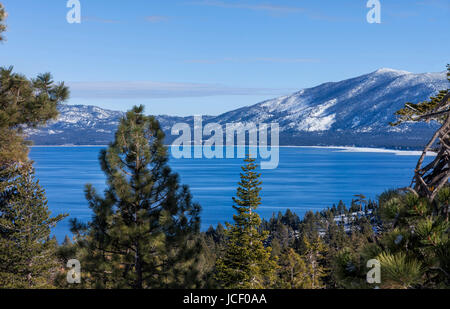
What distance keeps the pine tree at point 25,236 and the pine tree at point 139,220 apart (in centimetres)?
811

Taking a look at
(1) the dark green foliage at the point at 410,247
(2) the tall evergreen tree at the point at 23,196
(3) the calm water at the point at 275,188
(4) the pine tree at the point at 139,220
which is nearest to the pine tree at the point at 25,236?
(2) the tall evergreen tree at the point at 23,196

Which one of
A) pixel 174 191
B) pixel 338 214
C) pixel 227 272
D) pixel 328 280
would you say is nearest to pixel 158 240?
pixel 174 191

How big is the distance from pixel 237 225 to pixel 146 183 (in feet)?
41.1

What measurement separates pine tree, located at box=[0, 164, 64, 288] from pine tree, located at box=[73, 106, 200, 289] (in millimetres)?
8113

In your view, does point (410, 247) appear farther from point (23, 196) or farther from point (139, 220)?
point (23, 196)

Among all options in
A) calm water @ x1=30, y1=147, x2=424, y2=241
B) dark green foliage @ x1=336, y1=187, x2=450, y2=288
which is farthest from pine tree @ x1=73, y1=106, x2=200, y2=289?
calm water @ x1=30, y1=147, x2=424, y2=241

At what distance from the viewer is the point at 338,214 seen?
83375mm

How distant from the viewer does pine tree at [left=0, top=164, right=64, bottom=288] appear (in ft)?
55.4

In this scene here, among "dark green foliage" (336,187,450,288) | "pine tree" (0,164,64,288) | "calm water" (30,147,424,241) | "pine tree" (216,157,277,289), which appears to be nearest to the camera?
"dark green foliage" (336,187,450,288)

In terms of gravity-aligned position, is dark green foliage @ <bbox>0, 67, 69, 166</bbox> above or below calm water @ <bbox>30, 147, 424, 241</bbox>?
above

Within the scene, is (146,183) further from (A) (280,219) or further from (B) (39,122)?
(A) (280,219)

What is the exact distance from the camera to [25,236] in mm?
18344

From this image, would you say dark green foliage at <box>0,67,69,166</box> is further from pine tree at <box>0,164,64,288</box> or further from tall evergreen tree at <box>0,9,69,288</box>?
pine tree at <box>0,164,64,288</box>

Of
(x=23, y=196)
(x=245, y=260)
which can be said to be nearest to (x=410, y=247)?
(x=23, y=196)
